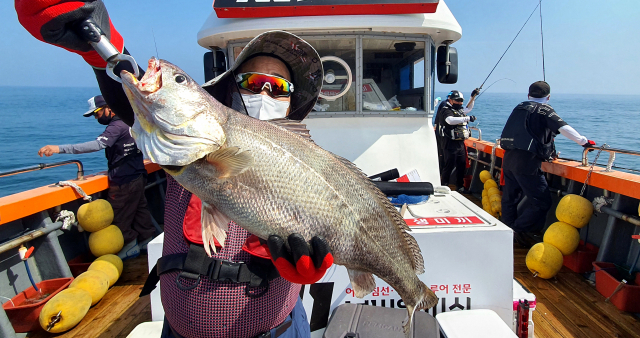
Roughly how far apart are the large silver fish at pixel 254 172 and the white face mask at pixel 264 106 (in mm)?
389

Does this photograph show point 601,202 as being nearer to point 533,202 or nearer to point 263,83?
point 533,202

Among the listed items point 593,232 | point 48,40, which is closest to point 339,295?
point 48,40

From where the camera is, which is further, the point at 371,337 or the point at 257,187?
the point at 371,337

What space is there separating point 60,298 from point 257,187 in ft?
11.2

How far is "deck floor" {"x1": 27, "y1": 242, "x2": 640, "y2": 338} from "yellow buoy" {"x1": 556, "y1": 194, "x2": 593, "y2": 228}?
27.5 inches

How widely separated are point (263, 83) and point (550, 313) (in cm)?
385

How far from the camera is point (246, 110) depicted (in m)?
2.03

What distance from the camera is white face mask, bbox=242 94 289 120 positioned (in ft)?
6.61

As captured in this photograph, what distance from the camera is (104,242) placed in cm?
486

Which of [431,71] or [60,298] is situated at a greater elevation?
[431,71]

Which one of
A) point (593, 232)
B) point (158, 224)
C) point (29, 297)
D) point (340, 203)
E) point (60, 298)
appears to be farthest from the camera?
point (158, 224)

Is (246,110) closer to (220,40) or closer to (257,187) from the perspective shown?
(257,187)

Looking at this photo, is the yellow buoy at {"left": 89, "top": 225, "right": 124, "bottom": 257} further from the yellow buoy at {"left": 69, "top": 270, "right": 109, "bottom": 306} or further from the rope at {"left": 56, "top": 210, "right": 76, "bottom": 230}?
the yellow buoy at {"left": 69, "top": 270, "right": 109, "bottom": 306}

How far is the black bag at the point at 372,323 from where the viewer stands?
8.38ft
